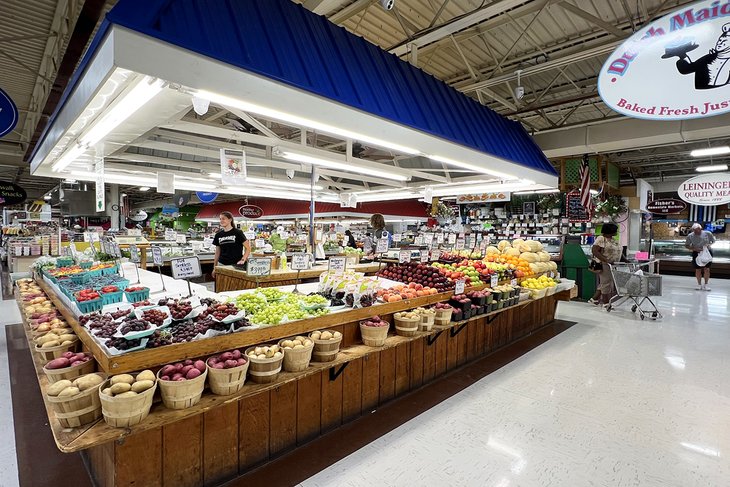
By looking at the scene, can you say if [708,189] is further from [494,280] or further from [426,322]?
[426,322]

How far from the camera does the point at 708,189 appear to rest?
1048 cm

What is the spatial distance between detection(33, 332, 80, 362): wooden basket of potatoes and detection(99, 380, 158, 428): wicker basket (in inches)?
45.2

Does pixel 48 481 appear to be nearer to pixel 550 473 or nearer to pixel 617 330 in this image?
pixel 550 473

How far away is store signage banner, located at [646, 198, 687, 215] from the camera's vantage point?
14586 mm

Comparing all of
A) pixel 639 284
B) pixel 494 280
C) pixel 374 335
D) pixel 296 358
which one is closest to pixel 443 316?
pixel 374 335

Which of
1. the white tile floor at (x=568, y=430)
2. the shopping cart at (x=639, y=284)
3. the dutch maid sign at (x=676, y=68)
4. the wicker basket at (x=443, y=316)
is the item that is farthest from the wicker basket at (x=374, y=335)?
the shopping cart at (x=639, y=284)

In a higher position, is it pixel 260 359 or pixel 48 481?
pixel 260 359

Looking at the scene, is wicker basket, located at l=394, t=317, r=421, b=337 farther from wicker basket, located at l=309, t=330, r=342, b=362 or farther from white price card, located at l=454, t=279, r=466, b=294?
white price card, located at l=454, t=279, r=466, b=294

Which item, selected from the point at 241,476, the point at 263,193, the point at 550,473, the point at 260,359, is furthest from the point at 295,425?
the point at 263,193

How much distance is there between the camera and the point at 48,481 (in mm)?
2402

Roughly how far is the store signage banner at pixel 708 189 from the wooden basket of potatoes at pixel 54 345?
14.1 m

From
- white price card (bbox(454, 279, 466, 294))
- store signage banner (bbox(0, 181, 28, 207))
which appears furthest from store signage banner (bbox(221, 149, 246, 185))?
store signage banner (bbox(0, 181, 28, 207))

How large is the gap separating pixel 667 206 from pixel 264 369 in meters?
18.2

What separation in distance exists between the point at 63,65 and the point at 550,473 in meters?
6.45
